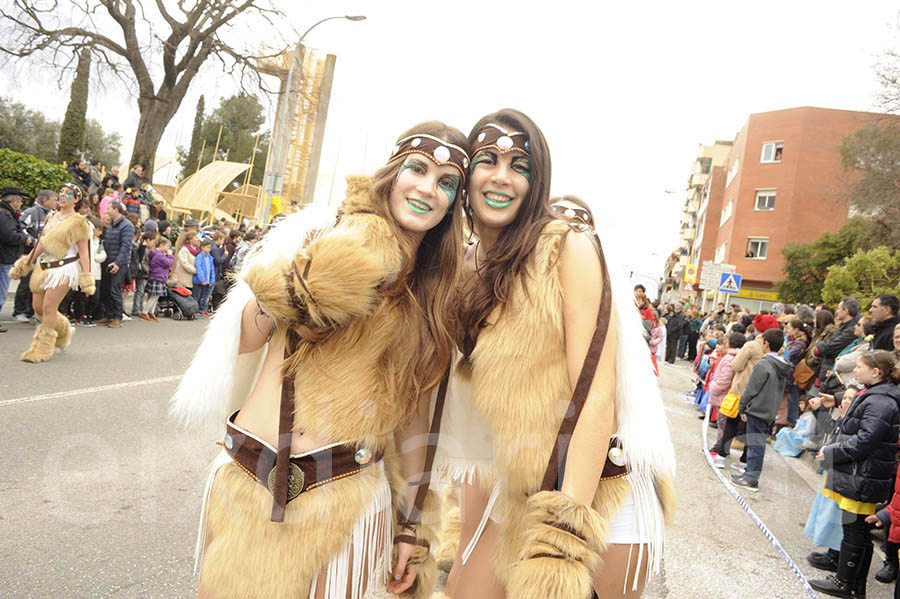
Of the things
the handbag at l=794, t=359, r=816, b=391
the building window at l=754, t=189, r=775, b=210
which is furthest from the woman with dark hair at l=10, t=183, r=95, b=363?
the building window at l=754, t=189, r=775, b=210

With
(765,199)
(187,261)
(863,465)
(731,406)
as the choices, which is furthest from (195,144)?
(863,465)

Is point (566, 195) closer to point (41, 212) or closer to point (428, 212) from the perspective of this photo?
point (428, 212)

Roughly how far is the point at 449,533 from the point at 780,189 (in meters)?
34.6

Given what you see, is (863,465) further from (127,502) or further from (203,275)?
(203,275)

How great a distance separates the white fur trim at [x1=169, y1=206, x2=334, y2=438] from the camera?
1903 millimetres

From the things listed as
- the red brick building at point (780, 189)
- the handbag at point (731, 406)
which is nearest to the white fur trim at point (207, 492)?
the handbag at point (731, 406)

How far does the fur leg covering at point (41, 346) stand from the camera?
6962 millimetres

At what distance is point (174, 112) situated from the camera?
21.6 m

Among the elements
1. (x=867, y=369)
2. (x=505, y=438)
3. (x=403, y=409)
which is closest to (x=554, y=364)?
(x=505, y=438)

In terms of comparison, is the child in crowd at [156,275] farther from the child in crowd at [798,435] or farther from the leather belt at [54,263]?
the child in crowd at [798,435]

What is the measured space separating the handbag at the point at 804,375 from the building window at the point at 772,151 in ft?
92.0

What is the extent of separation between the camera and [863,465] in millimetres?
4465

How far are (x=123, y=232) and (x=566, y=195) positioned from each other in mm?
9326

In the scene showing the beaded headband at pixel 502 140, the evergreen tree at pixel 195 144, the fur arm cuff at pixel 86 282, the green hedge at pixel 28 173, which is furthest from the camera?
the evergreen tree at pixel 195 144
